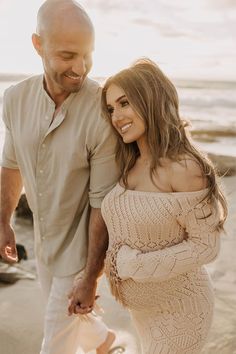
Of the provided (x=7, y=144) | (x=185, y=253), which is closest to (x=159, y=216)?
(x=185, y=253)

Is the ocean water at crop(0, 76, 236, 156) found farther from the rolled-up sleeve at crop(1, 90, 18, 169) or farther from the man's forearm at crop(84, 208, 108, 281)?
the man's forearm at crop(84, 208, 108, 281)

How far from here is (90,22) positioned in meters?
2.34

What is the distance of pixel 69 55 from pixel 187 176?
28.6 inches

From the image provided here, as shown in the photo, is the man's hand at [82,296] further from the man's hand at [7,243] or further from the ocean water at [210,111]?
the ocean water at [210,111]

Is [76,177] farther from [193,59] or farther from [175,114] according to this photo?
[193,59]

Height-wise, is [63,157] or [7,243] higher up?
[63,157]

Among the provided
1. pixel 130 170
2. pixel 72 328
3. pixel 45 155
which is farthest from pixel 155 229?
pixel 72 328

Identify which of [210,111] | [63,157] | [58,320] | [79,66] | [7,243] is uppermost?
[79,66]

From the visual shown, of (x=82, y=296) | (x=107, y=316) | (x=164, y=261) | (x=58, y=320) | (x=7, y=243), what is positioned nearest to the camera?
(x=164, y=261)

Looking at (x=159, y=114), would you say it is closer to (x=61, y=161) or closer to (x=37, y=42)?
(x=61, y=161)

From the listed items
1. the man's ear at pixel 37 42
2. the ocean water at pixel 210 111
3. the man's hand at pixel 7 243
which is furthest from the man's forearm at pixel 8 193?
the ocean water at pixel 210 111

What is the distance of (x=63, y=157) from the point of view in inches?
95.6

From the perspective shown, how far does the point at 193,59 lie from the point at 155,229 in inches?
1541

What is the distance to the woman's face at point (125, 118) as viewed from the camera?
2215mm
